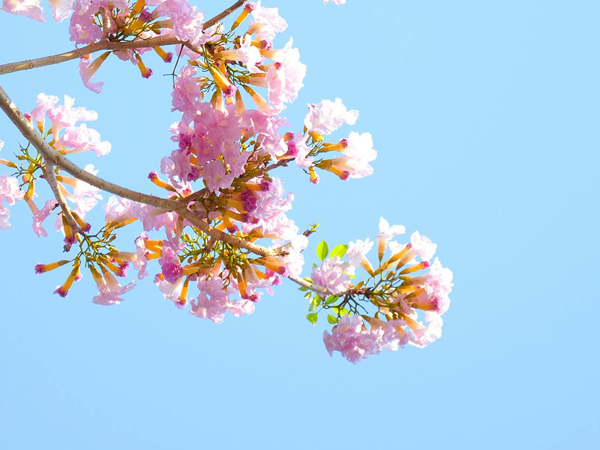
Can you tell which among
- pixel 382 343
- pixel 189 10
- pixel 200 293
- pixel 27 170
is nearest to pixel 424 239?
pixel 382 343

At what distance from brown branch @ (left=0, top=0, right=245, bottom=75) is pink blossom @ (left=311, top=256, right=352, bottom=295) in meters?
0.81

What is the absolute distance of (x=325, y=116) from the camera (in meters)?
2.37

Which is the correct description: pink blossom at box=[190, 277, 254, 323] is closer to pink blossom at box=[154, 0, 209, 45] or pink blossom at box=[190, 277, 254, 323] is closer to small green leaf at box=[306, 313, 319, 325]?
small green leaf at box=[306, 313, 319, 325]

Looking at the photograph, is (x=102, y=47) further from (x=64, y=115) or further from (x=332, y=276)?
(x=332, y=276)

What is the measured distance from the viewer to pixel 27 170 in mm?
2756

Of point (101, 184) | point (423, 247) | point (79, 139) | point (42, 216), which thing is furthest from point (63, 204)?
point (423, 247)

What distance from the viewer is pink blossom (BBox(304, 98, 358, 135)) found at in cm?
235

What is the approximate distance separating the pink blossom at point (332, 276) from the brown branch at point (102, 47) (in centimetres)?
81

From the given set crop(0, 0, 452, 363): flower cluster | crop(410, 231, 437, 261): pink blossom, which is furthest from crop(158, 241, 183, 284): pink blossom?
crop(410, 231, 437, 261): pink blossom

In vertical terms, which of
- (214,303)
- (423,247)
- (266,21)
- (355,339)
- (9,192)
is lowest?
(355,339)

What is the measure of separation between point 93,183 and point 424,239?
3.63 ft

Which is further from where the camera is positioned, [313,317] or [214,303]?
[313,317]

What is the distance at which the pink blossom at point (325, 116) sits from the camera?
2352 mm

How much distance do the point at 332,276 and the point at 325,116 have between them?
20.8 inches
